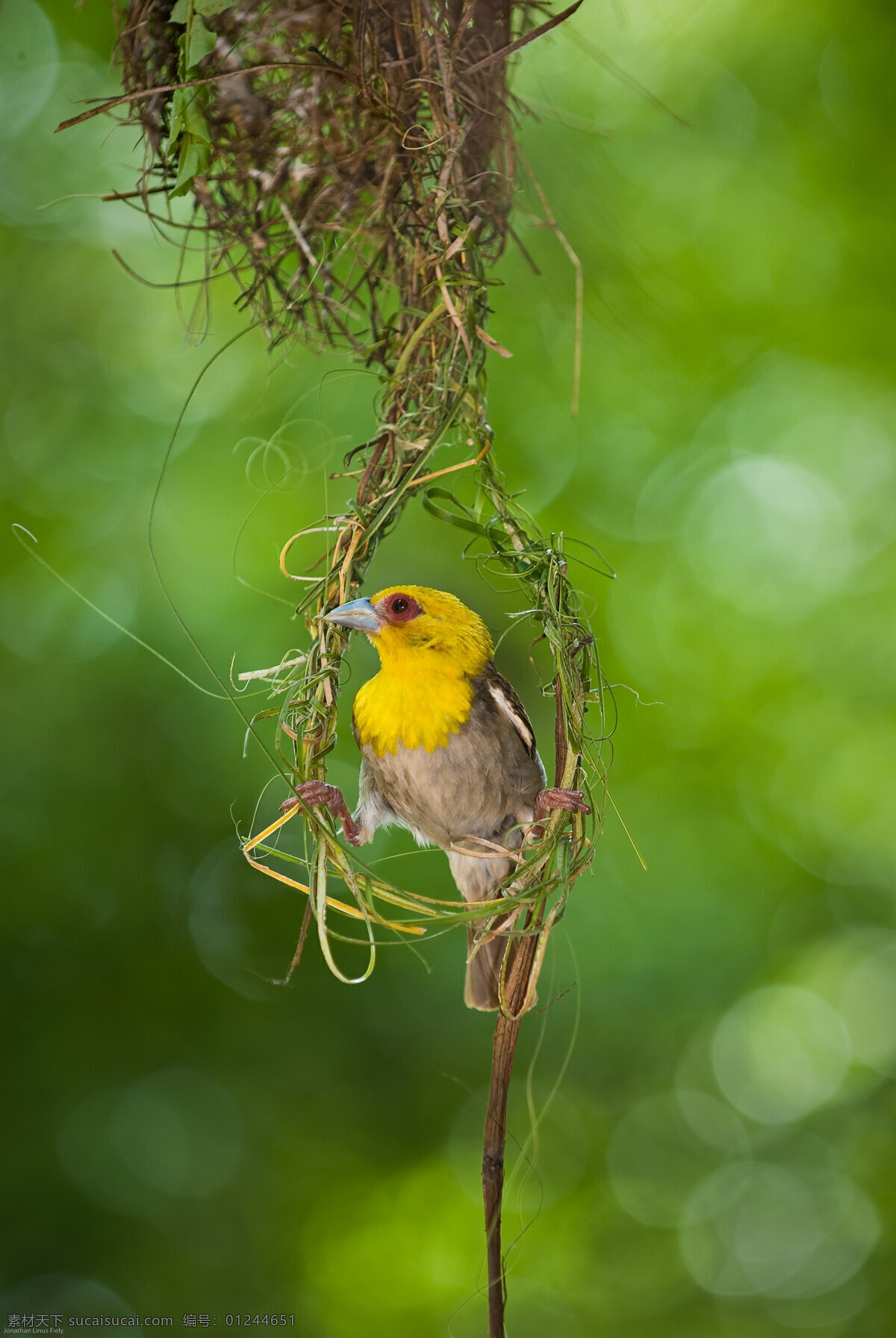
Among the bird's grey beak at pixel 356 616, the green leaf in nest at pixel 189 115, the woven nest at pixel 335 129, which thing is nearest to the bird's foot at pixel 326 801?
the bird's grey beak at pixel 356 616

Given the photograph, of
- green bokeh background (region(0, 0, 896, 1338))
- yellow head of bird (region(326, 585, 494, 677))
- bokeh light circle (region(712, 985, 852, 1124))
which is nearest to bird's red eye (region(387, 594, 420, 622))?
yellow head of bird (region(326, 585, 494, 677))

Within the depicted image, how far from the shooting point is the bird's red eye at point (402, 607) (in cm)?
120

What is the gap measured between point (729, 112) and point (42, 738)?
2206mm

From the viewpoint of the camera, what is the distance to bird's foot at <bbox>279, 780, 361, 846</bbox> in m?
1.17

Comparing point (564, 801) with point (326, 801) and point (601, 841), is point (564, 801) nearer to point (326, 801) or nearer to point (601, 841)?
point (326, 801)

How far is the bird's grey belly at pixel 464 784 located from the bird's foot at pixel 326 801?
0.24ft

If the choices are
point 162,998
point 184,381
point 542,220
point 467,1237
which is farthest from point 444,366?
point 467,1237

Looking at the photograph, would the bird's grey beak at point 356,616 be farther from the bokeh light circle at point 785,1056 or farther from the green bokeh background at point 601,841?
the bokeh light circle at point 785,1056

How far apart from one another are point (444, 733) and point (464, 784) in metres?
0.08

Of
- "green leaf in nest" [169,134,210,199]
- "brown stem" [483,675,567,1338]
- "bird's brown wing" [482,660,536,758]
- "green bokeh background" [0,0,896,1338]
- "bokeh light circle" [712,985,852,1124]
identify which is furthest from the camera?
"bokeh light circle" [712,985,852,1124]

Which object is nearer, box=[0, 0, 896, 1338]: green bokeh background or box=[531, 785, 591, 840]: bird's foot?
box=[531, 785, 591, 840]: bird's foot

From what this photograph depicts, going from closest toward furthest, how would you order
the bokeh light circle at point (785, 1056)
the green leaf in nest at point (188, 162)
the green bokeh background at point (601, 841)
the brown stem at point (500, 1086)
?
the brown stem at point (500, 1086) < the green leaf in nest at point (188, 162) < the green bokeh background at point (601, 841) < the bokeh light circle at point (785, 1056)

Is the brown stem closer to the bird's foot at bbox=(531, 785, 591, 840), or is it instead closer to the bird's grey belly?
the bird's foot at bbox=(531, 785, 591, 840)

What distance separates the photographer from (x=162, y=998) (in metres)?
2.29
